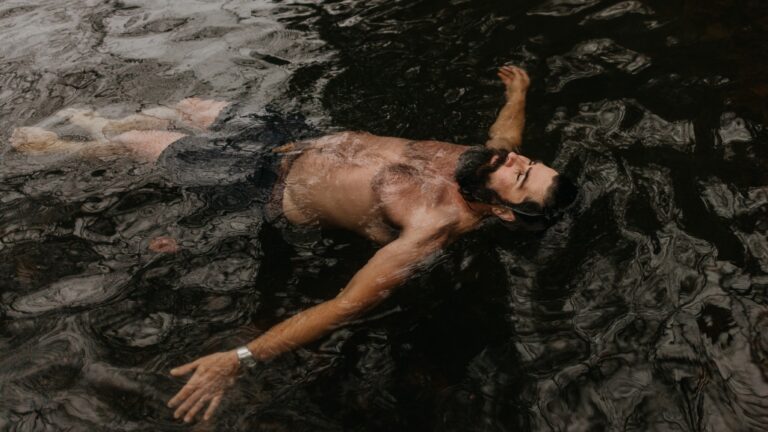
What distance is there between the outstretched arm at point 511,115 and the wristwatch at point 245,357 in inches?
98.9

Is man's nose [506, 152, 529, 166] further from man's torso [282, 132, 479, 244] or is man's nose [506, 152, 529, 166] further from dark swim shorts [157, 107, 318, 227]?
dark swim shorts [157, 107, 318, 227]

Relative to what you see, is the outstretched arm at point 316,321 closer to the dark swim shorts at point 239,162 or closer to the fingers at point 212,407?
the fingers at point 212,407

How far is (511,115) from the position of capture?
4859mm

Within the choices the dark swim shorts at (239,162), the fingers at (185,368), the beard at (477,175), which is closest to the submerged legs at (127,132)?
the dark swim shorts at (239,162)

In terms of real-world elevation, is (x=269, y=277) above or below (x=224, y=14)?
below

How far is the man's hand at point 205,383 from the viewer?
9.70 ft

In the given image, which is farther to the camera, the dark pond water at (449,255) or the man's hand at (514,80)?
the man's hand at (514,80)

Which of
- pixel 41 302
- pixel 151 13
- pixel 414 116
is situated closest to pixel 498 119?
pixel 414 116

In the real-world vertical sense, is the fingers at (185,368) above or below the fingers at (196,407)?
above

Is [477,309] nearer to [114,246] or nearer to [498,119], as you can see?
[498,119]

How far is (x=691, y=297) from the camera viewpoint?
3416 mm

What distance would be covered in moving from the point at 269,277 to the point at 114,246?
3.98ft

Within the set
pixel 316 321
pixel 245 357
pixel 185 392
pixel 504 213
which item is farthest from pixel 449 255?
pixel 185 392

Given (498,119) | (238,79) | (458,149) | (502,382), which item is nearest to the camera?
(502,382)
